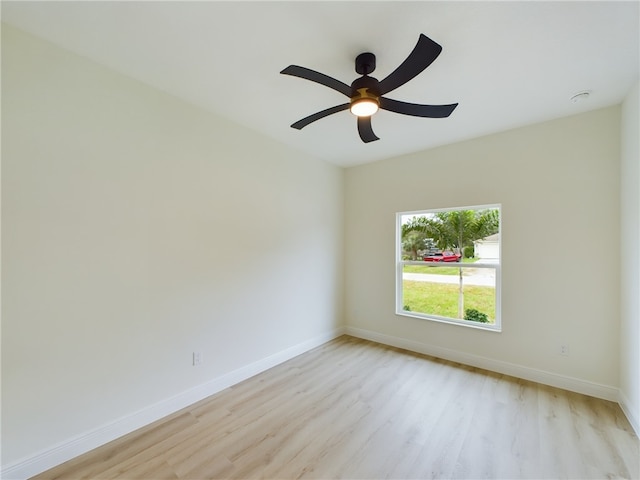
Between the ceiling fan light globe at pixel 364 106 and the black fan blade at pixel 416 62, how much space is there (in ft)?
0.30

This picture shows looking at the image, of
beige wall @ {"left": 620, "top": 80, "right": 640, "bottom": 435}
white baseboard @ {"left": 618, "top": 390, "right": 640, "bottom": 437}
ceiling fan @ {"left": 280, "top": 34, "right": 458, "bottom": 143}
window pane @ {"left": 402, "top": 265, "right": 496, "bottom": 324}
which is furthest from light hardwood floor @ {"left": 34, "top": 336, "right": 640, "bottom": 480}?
ceiling fan @ {"left": 280, "top": 34, "right": 458, "bottom": 143}

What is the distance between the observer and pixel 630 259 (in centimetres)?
220

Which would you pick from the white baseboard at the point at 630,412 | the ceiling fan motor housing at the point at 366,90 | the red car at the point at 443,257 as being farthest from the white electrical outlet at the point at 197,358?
the white baseboard at the point at 630,412

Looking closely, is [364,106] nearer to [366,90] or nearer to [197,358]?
[366,90]

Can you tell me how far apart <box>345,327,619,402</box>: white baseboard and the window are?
37cm

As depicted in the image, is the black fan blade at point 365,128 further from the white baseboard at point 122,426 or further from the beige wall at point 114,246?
the white baseboard at point 122,426

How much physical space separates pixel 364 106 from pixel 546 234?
7.67 ft

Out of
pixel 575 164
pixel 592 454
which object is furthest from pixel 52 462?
pixel 575 164

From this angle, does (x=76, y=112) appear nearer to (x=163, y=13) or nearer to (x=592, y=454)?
(x=163, y=13)

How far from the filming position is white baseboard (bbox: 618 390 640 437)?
2009mm

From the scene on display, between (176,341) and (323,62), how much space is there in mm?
2486

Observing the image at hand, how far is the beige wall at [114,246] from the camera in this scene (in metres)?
1.64

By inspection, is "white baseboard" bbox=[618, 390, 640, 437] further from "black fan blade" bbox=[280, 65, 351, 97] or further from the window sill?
"black fan blade" bbox=[280, 65, 351, 97]

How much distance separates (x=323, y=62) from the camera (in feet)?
6.23
